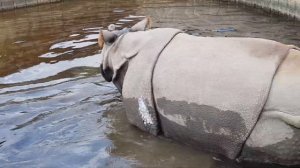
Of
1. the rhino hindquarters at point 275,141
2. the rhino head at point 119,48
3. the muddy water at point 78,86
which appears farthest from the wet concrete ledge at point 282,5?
the rhino hindquarters at point 275,141

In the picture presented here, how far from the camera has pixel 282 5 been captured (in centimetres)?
1002

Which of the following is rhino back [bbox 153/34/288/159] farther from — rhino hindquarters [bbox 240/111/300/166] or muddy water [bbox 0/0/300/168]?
muddy water [bbox 0/0/300/168]

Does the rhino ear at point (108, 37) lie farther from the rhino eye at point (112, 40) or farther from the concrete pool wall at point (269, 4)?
the concrete pool wall at point (269, 4)

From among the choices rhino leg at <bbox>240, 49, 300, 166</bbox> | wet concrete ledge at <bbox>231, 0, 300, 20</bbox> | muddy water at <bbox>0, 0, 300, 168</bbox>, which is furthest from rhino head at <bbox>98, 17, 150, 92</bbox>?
wet concrete ledge at <bbox>231, 0, 300, 20</bbox>

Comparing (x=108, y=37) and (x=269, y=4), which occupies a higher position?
(x=108, y=37)

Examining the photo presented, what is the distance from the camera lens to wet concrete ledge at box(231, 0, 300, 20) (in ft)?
30.8

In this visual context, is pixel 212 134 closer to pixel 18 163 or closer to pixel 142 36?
pixel 142 36

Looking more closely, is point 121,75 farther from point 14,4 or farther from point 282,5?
point 14,4

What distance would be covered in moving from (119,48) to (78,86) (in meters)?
1.70

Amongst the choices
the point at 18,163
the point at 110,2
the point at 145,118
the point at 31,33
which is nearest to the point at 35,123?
the point at 18,163

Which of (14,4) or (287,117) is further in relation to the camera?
(14,4)

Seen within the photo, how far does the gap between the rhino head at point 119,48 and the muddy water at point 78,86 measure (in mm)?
554

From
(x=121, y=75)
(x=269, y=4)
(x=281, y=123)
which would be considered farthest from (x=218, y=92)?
(x=269, y=4)

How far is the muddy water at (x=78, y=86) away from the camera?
4324 mm
